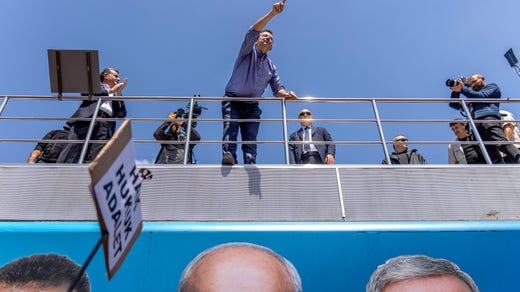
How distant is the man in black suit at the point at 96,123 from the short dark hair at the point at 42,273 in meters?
1.98

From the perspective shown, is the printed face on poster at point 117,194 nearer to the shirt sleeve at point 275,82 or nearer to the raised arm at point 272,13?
the raised arm at point 272,13

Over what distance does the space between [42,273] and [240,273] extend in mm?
712

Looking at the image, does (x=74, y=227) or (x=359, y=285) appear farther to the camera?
(x=74, y=227)

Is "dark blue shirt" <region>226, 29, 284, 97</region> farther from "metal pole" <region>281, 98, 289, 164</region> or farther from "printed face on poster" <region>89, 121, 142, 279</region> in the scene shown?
"printed face on poster" <region>89, 121, 142, 279</region>

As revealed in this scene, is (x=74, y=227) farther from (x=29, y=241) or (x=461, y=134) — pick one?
(x=461, y=134)

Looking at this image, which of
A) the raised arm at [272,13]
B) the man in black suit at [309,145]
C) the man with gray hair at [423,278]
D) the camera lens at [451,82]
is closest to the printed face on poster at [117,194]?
the man with gray hair at [423,278]

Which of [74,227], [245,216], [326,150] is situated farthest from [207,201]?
[326,150]

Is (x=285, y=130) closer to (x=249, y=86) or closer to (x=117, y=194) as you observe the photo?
(x=249, y=86)

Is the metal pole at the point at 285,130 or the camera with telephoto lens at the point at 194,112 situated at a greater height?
the camera with telephoto lens at the point at 194,112

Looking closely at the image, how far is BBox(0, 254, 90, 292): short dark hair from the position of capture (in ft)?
4.10

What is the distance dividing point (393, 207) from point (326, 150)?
4.68ft

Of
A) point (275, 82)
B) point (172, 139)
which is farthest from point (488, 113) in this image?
point (172, 139)

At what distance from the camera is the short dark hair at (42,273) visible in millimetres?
1251

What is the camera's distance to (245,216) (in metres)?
2.52
